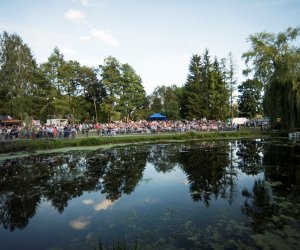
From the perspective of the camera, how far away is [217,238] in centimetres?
640

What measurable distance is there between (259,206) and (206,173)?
5132 millimetres

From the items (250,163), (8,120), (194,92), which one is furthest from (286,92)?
(8,120)

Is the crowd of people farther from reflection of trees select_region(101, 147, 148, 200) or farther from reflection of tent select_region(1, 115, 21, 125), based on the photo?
reflection of tent select_region(1, 115, 21, 125)

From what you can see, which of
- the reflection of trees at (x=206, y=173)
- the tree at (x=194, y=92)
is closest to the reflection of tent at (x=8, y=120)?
the tree at (x=194, y=92)

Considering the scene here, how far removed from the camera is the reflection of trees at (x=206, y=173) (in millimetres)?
10559

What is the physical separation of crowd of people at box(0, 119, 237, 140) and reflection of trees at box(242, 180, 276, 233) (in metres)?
21.3

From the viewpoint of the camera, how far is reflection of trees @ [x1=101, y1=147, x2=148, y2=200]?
445 inches

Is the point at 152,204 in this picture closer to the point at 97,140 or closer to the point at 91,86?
the point at 97,140

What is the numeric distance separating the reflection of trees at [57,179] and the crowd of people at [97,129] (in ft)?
32.2

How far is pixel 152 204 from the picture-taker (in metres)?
9.48

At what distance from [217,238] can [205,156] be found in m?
12.5

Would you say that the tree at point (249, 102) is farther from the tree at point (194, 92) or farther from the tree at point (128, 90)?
the tree at point (128, 90)

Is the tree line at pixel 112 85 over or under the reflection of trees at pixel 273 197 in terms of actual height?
over

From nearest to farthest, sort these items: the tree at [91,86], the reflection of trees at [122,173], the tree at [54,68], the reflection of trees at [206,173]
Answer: the reflection of trees at [206,173] → the reflection of trees at [122,173] → the tree at [54,68] → the tree at [91,86]
